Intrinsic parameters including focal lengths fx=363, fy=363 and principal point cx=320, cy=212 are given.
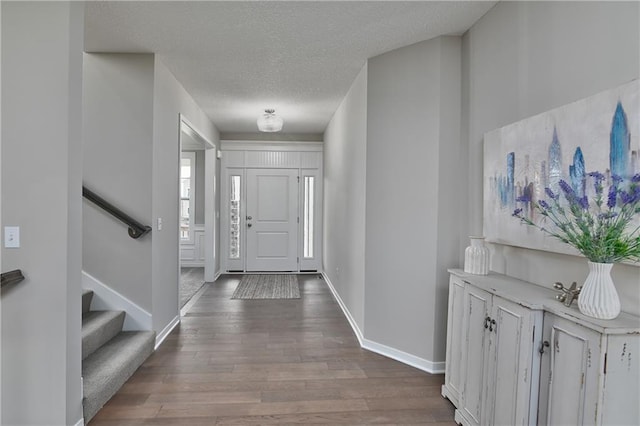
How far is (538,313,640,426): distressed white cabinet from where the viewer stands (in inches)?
49.7

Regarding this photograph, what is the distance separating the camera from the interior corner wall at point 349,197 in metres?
3.55

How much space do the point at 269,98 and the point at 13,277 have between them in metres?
3.40

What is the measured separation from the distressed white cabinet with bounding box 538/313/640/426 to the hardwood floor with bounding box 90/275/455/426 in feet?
3.36

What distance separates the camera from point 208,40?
2.97m

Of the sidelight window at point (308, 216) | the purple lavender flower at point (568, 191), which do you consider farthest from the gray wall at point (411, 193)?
the sidelight window at point (308, 216)

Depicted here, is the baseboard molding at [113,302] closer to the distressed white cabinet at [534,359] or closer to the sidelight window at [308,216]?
the distressed white cabinet at [534,359]

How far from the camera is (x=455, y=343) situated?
7.66ft

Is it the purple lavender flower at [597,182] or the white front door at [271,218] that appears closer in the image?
the purple lavender flower at [597,182]

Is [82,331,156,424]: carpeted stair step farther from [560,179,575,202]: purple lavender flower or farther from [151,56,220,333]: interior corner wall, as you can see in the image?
[560,179,575,202]: purple lavender flower

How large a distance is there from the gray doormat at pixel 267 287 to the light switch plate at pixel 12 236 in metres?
3.39

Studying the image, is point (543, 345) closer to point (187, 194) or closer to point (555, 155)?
point (555, 155)

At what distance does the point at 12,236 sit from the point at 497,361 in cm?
258

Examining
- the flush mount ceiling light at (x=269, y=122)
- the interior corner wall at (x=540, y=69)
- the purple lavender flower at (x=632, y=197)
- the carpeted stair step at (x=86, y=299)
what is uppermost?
the flush mount ceiling light at (x=269, y=122)

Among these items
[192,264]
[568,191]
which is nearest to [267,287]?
[192,264]
